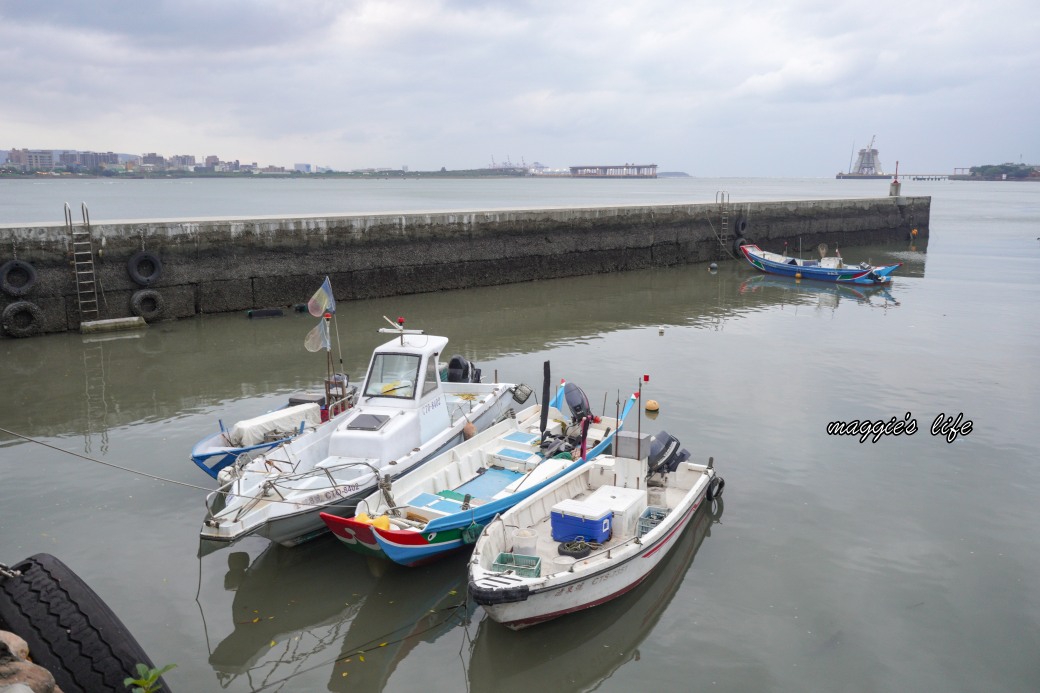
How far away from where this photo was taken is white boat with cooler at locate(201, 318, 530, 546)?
884cm

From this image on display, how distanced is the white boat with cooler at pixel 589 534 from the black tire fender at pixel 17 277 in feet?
52.6

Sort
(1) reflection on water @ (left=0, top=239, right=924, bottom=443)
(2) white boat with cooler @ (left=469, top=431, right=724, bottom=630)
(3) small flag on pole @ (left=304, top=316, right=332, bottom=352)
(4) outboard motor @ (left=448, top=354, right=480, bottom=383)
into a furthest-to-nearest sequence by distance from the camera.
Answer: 1. (1) reflection on water @ (left=0, top=239, right=924, bottom=443)
2. (4) outboard motor @ (left=448, top=354, right=480, bottom=383)
3. (3) small flag on pole @ (left=304, top=316, right=332, bottom=352)
4. (2) white boat with cooler @ (left=469, top=431, right=724, bottom=630)

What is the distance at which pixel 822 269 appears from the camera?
105ft

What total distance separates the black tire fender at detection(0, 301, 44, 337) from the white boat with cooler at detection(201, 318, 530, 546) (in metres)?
11.8

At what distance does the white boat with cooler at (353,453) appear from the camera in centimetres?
884

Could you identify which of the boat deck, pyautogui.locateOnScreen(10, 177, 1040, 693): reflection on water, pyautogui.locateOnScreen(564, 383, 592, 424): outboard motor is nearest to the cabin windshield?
pyautogui.locateOnScreen(10, 177, 1040, 693): reflection on water

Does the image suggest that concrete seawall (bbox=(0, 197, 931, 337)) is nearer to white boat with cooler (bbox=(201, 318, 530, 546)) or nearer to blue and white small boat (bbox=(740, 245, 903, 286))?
blue and white small boat (bbox=(740, 245, 903, 286))

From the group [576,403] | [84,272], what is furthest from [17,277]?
[576,403]

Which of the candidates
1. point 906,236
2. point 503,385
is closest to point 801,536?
point 503,385

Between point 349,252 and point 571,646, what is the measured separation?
18.6 metres

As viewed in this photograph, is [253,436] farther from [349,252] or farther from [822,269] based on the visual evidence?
[822,269]

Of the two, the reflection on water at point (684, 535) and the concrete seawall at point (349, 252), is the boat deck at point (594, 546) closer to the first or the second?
the reflection on water at point (684, 535)

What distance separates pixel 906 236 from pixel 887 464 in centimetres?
4386

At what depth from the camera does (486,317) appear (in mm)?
23078
